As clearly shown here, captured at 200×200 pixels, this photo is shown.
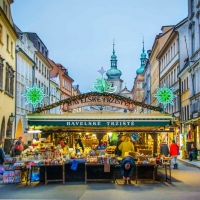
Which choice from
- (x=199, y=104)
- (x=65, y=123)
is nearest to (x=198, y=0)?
(x=199, y=104)

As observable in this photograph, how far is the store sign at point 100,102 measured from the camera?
19.2m

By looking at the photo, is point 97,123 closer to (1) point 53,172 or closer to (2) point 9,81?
(1) point 53,172

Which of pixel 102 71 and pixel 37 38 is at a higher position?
pixel 37 38

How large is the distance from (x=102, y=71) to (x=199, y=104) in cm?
1579

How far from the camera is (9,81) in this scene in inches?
1404

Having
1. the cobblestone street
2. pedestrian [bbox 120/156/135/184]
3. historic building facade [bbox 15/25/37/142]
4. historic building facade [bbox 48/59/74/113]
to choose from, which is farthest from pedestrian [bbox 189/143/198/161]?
historic building facade [bbox 48/59/74/113]

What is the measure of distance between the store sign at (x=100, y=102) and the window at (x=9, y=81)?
1582 centimetres

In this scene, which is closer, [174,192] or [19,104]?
[174,192]

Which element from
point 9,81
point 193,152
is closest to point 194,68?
point 193,152

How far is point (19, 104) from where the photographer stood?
41906 mm

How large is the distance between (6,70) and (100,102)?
16453 millimetres

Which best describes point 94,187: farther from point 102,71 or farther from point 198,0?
point 198,0

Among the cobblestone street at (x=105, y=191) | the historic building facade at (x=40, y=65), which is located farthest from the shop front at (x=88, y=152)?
the historic building facade at (x=40, y=65)

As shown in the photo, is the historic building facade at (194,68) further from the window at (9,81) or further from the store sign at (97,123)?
the store sign at (97,123)
